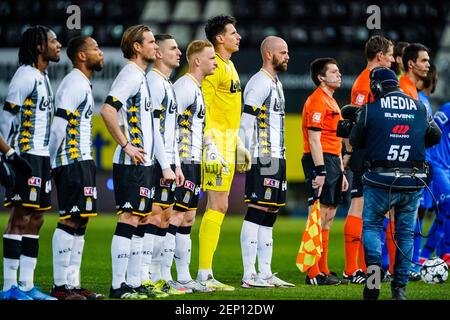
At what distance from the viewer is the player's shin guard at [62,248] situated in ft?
28.9

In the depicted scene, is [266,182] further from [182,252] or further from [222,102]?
[182,252]

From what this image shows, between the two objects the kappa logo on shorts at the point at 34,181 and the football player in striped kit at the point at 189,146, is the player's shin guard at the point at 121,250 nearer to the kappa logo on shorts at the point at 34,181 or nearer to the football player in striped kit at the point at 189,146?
the kappa logo on shorts at the point at 34,181

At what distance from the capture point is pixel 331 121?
36.4 feet

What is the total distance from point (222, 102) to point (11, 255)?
9.85 feet

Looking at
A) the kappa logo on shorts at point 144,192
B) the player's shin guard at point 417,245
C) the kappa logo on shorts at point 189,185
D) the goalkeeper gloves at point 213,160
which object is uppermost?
the goalkeeper gloves at point 213,160

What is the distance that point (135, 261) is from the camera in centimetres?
898

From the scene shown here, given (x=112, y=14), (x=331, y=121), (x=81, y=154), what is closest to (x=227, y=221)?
(x=112, y=14)

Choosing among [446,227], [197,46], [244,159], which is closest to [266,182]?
[244,159]

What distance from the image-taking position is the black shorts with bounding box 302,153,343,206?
1102 centimetres

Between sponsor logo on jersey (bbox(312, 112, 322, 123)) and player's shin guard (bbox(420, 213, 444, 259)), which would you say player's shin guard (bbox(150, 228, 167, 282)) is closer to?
sponsor logo on jersey (bbox(312, 112, 322, 123))

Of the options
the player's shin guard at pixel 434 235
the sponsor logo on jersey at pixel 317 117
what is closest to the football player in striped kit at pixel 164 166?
the sponsor logo on jersey at pixel 317 117

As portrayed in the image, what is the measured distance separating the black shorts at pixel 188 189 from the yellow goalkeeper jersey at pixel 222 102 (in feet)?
2.22

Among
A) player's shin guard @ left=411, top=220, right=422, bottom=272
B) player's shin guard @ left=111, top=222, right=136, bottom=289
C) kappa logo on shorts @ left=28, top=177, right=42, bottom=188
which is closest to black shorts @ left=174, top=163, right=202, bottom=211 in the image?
player's shin guard @ left=111, top=222, right=136, bottom=289
